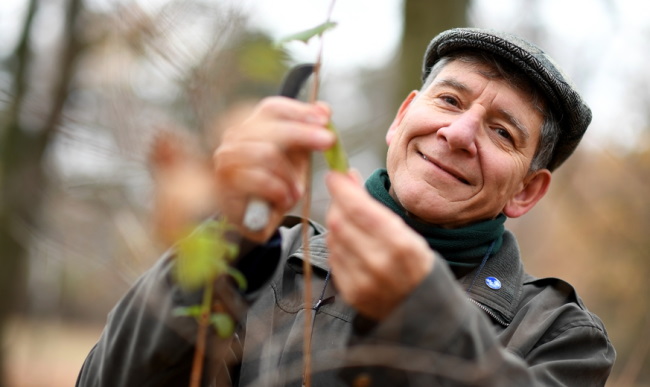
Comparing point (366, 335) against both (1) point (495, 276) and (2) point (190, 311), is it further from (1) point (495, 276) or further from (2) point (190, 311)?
(1) point (495, 276)

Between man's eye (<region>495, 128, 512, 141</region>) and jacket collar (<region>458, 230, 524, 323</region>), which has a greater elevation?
man's eye (<region>495, 128, 512, 141</region>)

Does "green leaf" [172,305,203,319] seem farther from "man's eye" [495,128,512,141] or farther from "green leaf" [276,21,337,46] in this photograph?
"man's eye" [495,128,512,141]

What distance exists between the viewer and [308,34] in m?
1.23

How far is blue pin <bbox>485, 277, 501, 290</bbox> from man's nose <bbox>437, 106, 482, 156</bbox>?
14.7 inches

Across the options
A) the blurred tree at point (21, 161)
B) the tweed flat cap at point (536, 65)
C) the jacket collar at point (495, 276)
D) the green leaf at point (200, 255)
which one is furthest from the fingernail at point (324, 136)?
the blurred tree at point (21, 161)

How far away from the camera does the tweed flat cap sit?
2078mm

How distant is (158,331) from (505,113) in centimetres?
122

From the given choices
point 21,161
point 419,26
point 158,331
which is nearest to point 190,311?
point 158,331

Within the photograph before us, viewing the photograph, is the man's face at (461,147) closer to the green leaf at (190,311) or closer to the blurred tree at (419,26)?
the green leaf at (190,311)

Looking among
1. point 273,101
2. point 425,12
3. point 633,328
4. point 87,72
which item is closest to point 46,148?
point 87,72

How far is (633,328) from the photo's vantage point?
10289 mm

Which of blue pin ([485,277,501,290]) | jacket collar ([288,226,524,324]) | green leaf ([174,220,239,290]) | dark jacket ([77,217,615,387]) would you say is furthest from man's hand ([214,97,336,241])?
blue pin ([485,277,501,290])

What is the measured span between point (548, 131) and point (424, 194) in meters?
0.54

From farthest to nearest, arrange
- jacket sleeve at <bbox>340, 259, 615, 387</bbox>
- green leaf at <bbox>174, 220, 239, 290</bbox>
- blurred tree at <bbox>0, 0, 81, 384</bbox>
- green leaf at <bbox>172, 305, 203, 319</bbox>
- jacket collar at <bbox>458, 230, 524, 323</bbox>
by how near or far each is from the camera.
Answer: blurred tree at <bbox>0, 0, 81, 384</bbox>
jacket collar at <bbox>458, 230, 524, 323</bbox>
green leaf at <bbox>172, 305, 203, 319</bbox>
jacket sleeve at <bbox>340, 259, 615, 387</bbox>
green leaf at <bbox>174, 220, 239, 290</bbox>
